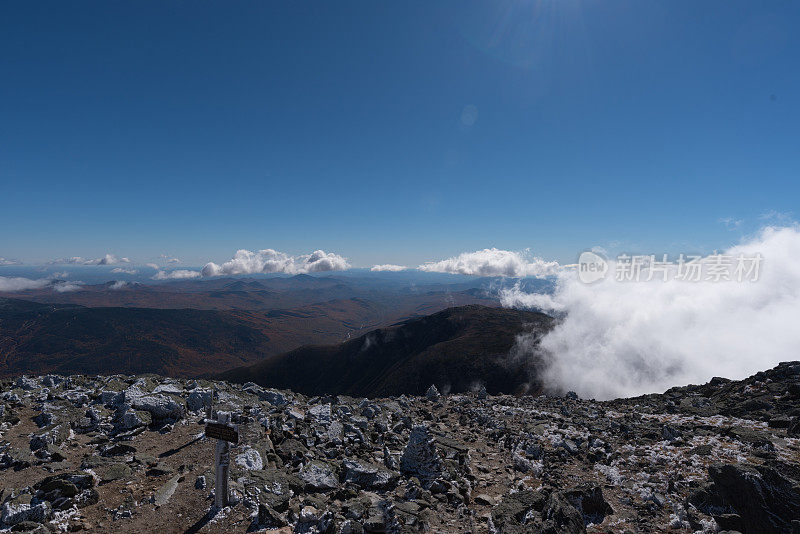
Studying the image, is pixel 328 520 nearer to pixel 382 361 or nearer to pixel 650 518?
pixel 650 518

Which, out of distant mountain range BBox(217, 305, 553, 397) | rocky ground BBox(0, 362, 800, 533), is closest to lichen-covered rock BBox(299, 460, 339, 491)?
rocky ground BBox(0, 362, 800, 533)

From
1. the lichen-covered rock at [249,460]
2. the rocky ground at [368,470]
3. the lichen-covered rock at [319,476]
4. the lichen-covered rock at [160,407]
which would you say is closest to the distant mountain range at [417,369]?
the rocky ground at [368,470]

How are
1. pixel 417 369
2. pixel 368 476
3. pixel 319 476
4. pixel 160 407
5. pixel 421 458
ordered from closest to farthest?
pixel 319 476 < pixel 368 476 < pixel 421 458 < pixel 160 407 < pixel 417 369

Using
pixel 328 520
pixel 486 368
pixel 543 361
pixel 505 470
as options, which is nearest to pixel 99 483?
pixel 328 520

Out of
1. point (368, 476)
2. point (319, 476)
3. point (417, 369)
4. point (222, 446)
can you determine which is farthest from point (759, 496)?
point (417, 369)

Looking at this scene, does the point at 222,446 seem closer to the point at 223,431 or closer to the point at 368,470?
the point at 223,431

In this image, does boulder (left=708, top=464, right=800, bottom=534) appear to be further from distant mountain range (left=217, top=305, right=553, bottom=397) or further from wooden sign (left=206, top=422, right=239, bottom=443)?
distant mountain range (left=217, top=305, right=553, bottom=397)
